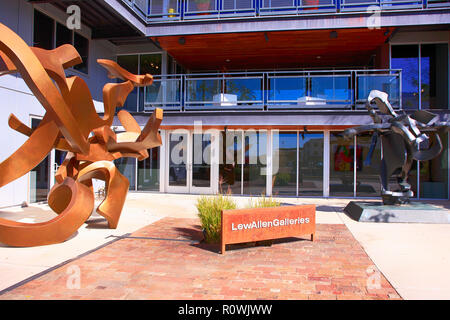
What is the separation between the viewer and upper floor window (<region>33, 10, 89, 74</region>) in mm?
12055

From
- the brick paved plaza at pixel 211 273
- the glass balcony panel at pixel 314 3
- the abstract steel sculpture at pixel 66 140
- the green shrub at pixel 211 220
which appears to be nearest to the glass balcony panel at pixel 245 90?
the glass balcony panel at pixel 314 3

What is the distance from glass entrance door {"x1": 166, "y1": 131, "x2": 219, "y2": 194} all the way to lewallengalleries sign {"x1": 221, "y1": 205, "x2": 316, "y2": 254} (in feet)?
30.1

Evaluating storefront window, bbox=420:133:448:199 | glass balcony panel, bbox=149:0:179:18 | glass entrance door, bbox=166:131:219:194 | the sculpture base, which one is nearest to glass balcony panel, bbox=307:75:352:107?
storefront window, bbox=420:133:448:199

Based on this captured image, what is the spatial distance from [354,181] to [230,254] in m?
10.6

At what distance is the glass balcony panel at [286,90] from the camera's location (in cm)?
1365

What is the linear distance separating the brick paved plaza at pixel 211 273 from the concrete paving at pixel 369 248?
279 millimetres

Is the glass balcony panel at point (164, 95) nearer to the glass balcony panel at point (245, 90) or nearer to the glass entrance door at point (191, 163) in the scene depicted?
the glass entrance door at point (191, 163)

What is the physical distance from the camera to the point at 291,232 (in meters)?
6.81

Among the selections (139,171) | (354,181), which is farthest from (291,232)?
(139,171)

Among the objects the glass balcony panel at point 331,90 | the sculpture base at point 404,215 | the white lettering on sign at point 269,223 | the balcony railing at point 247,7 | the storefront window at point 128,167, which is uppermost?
the balcony railing at point 247,7

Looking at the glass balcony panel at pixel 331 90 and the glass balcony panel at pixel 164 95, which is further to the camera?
the glass balcony panel at pixel 164 95

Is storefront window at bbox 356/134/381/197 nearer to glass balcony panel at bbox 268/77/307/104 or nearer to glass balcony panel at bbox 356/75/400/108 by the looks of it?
glass balcony panel at bbox 356/75/400/108

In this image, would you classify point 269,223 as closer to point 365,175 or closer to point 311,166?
point 311,166

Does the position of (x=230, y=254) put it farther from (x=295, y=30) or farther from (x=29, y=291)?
(x=295, y=30)
